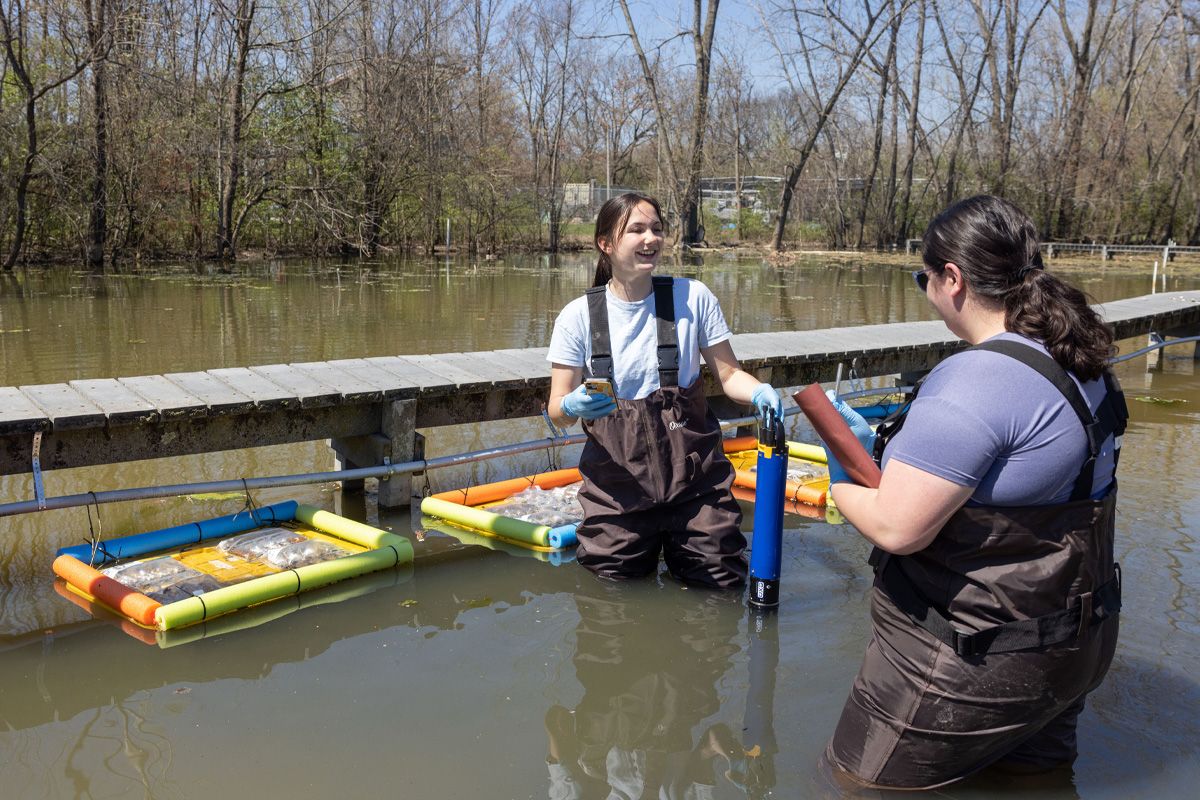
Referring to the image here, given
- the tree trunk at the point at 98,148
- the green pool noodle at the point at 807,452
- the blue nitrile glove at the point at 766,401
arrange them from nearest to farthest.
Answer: the blue nitrile glove at the point at 766,401, the green pool noodle at the point at 807,452, the tree trunk at the point at 98,148

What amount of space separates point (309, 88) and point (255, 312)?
42.5 feet

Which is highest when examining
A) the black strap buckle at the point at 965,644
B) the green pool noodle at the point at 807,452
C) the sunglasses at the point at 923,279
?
the sunglasses at the point at 923,279

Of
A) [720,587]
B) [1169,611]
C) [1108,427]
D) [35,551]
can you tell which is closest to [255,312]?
[35,551]

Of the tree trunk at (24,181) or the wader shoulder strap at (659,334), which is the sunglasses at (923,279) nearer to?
the wader shoulder strap at (659,334)

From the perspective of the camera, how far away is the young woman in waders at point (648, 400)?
4.17 m

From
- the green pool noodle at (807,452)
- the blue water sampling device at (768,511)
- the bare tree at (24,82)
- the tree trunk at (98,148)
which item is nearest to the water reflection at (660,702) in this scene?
the blue water sampling device at (768,511)

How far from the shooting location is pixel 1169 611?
4344 millimetres

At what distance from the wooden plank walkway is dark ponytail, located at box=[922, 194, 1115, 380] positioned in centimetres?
364

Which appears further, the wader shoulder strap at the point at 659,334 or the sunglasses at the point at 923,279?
the wader shoulder strap at the point at 659,334

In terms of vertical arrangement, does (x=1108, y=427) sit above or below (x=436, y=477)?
above

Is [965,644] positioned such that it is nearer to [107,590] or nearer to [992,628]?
[992,628]

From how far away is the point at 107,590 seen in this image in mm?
4145

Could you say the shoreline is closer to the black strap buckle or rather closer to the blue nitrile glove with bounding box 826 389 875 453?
the blue nitrile glove with bounding box 826 389 875 453

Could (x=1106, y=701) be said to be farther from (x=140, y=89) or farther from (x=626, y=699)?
(x=140, y=89)
